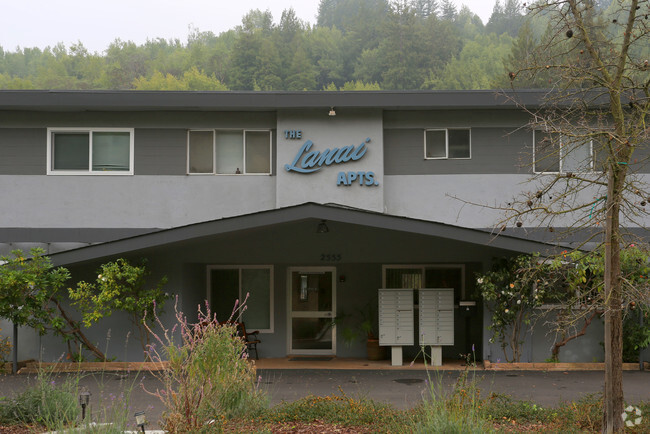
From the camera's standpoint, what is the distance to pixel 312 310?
1902cm

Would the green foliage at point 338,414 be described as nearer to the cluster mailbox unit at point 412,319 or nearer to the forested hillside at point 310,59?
the cluster mailbox unit at point 412,319

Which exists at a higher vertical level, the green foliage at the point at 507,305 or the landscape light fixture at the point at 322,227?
the landscape light fixture at the point at 322,227

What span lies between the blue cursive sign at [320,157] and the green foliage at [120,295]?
4.13m

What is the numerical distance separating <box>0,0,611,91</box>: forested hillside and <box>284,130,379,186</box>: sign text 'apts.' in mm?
43234

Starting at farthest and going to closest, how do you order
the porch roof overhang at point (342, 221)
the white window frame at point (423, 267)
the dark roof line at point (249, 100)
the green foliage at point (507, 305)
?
the white window frame at point (423, 267) < the dark roof line at point (249, 100) < the green foliage at point (507, 305) < the porch roof overhang at point (342, 221)

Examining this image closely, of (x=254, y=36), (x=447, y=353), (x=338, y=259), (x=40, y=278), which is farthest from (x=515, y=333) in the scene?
(x=254, y=36)

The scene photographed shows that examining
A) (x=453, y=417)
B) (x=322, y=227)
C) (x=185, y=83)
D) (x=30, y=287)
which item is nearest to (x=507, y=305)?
(x=322, y=227)

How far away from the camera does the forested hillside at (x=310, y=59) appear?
68.9m

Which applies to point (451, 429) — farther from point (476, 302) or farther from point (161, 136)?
point (161, 136)

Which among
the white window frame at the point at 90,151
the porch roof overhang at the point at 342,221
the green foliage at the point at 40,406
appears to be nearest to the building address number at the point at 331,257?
the porch roof overhang at the point at 342,221

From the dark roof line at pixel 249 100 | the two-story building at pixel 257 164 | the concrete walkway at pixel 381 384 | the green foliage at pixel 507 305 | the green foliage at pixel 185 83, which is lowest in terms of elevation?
the concrete walkway at pixel 381 384

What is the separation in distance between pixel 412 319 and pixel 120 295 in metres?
6.13

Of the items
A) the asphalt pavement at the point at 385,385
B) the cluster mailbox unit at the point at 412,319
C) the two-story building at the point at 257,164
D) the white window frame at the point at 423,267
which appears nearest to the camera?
the asphalt pavement at the point at 385,385

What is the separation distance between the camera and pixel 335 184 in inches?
719
